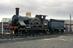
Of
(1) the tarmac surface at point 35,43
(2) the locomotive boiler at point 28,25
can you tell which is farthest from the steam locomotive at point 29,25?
(1) the tarmac surface at point 35,43

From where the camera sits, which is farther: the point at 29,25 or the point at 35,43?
the point at 29,25

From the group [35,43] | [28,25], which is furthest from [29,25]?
[35,43]

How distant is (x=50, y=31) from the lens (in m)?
51.8

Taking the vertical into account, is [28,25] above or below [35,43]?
above

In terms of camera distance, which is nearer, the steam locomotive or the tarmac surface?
the tarmac surface

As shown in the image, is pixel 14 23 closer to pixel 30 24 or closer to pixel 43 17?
pixel 30 24

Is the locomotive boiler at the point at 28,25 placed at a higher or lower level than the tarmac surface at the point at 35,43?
higher

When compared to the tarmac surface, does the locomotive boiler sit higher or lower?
higher

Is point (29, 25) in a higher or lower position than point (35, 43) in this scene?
higher

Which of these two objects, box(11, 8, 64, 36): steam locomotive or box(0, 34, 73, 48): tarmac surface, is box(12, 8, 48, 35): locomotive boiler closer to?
box(11, 8, 64, 36): steam locomotive

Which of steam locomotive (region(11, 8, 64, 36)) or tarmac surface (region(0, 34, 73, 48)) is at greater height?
steam locomotive (region(11, 8, 64, 36))

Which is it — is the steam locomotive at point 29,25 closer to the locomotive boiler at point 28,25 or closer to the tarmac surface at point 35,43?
the locomotive boiler at point 28,25

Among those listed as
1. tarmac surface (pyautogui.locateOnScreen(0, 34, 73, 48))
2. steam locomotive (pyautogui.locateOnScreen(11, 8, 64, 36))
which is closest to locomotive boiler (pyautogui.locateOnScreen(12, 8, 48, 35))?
steam locomotive (pyautogui.locateOnScreen(11, 8, 64, 36))

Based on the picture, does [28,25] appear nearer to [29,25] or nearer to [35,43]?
[29,25]
